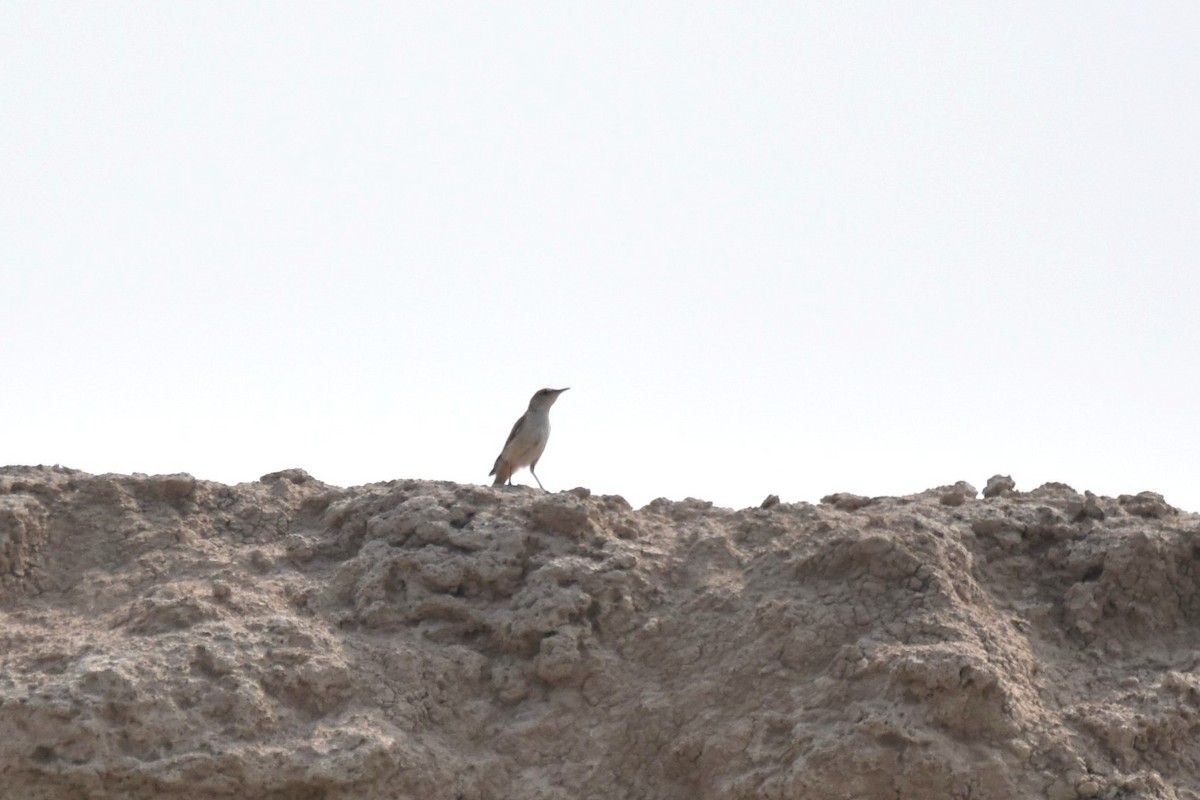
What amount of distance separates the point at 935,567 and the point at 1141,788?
5.34ft

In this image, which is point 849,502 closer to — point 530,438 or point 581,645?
point 581,645

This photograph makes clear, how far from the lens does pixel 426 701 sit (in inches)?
320

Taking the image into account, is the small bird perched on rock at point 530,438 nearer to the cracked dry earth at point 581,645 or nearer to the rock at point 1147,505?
the cracked dry earth at point 581,645

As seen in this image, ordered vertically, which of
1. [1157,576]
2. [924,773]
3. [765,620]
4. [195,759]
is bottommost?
[195,759]

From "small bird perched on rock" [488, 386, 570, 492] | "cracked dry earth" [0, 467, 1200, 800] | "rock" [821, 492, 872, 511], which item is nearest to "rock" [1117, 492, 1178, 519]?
"cracked dry earth" [0, 467, 1200, 800]

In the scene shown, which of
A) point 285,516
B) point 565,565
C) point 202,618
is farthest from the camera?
point 285,516

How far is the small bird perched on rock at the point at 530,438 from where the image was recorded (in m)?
13.5

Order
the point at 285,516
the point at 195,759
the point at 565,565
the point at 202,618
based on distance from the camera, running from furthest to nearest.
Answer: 1. the point at 285,516
2. the point at 565,565
3. the point at 202,618
4. the point at 195,759

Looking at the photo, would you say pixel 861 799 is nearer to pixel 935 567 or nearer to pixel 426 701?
pixel 935 567

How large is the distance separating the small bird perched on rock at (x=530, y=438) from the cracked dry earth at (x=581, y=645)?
4001mm

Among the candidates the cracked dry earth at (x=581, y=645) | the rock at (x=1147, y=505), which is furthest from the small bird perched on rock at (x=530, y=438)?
the rock at (x=1147, y=505)

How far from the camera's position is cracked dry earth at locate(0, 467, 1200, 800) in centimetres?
751

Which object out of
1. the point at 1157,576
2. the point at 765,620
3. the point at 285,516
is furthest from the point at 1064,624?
the point at 285,516

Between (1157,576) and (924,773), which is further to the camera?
(1157,576)
